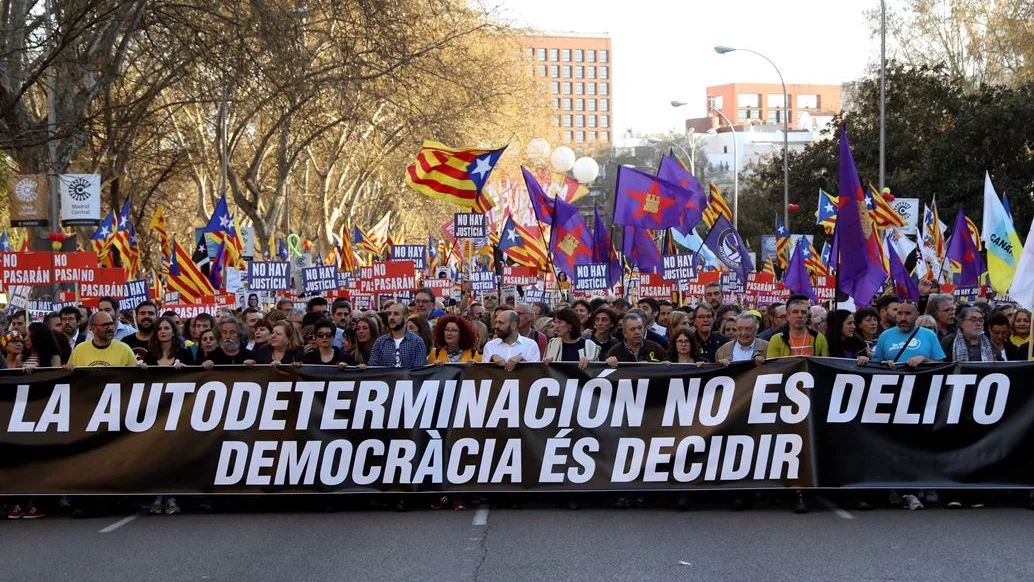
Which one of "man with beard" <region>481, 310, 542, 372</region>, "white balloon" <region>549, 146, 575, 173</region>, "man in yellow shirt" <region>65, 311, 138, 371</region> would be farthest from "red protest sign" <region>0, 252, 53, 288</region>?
"white balloon" <region>549, 146, 575, 173</region>

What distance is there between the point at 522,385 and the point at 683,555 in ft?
7.44

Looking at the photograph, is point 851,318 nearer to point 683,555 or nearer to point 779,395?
point 779,395

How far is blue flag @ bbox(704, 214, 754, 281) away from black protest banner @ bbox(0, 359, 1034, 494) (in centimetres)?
1322

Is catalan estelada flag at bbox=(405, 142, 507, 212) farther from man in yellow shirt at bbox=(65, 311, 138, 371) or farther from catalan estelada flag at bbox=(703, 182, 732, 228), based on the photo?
man in yellow shirt at bbox=(65, 311, 138, 371)

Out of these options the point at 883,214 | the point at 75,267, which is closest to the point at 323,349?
the point at 75,267

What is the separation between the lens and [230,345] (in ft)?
39.3

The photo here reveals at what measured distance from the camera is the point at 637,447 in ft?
35.0

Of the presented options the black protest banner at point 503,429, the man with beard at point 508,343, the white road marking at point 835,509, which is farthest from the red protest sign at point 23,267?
the white road marking at point 835,509

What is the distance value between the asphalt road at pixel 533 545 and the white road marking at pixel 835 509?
34mm

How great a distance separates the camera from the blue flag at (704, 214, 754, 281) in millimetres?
24062

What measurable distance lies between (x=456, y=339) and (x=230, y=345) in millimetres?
1783

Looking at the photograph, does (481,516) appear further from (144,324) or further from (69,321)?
(69,321)

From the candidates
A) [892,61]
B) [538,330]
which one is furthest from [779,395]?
[892,61]

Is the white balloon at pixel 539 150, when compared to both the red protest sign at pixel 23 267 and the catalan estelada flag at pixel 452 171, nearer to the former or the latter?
the catalan estelada flag at pixel 452 171
